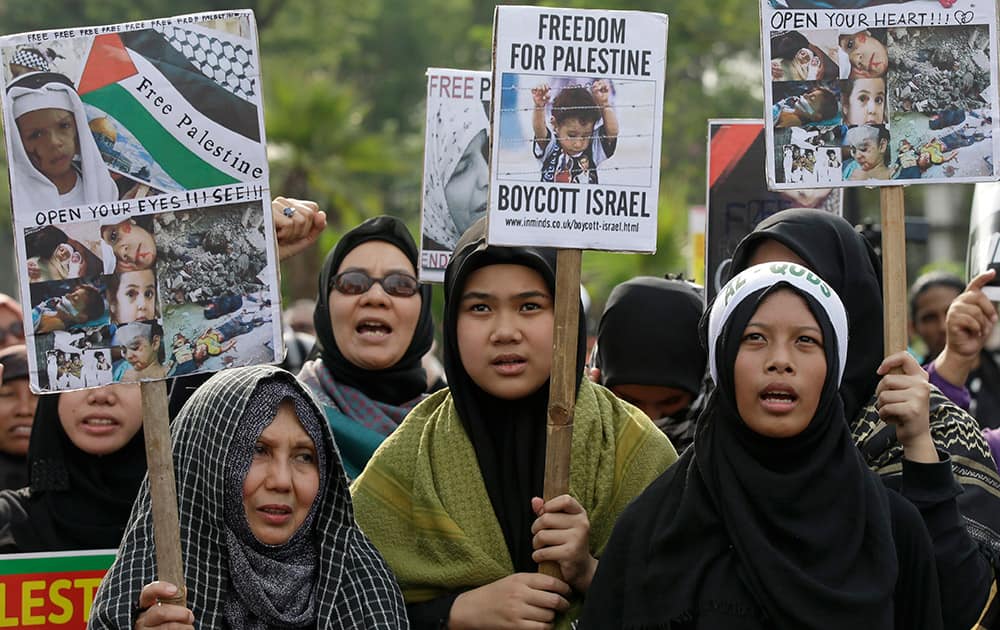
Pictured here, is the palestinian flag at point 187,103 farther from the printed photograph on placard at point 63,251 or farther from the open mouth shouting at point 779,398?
the open mouth shouting at point 779,398

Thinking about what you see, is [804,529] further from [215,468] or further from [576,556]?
[215,468]

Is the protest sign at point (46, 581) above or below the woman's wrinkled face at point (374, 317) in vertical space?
below

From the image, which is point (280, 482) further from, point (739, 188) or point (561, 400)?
point (739, 188)

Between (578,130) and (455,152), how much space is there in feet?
4.08

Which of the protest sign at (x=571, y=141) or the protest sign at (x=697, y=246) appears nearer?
the protest sign at (x=571, y=141)

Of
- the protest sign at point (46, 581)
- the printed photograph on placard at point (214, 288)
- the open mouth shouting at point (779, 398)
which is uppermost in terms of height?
the printed photograph on placard at point (214, 288)

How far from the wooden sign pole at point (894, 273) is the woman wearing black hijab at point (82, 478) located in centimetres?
213

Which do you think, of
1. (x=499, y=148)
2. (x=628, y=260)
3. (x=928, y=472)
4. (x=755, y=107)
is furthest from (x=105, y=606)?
(x=755, y=107)

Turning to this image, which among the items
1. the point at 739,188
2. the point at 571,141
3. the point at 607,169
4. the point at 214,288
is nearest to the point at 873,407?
the point at 607,169

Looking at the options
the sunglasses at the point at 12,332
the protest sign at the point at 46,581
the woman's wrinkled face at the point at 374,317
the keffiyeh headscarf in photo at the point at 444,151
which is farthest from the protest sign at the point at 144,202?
the sunglasses at the point at 12,332

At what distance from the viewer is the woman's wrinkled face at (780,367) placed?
10.2 feet

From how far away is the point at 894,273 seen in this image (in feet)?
11.7

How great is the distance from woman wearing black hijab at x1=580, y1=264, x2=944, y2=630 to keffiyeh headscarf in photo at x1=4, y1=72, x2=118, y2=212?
1386 millimetres

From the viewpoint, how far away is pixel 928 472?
10.8ft
